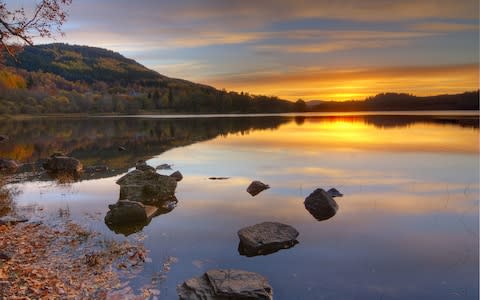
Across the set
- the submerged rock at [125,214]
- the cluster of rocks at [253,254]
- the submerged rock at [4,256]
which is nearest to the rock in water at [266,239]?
the cluster of rocks at [253,254]

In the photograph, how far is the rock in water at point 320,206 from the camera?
21.0 metres

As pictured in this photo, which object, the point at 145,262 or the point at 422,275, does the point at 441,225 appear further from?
the point at 145,262

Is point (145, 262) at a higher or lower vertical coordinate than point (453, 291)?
higher

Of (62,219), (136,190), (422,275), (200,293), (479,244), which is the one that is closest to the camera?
(200,293)

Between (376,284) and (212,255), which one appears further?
(212,255)

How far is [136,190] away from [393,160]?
30896 millimetres

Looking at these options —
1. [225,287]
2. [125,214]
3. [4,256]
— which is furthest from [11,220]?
[225,287]

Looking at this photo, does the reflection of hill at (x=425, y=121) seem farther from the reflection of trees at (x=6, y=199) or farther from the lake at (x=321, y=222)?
the reflection of trees at (x=6, y=199)

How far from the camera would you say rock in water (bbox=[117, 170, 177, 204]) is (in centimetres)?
2388

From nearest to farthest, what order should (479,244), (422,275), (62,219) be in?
(422,275) < (479,244) < (62,219)

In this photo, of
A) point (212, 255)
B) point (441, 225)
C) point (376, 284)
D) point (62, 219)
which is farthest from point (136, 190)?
point (441, 225)

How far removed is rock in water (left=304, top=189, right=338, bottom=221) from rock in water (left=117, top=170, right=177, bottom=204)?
8829 mm

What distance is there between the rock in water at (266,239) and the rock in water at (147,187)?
876 cm

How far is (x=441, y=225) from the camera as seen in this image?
1973 cm
